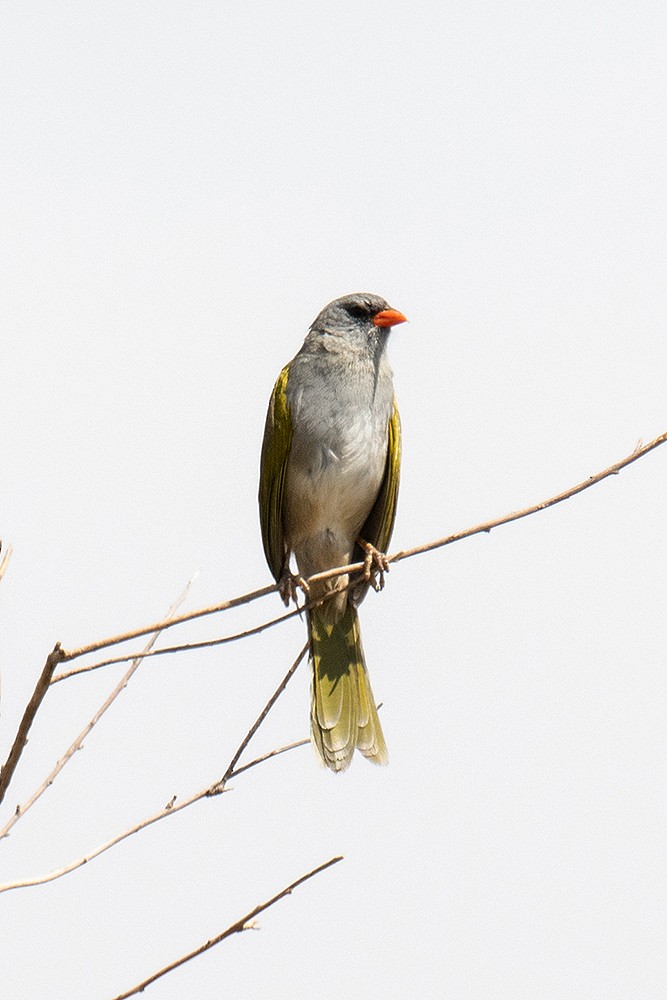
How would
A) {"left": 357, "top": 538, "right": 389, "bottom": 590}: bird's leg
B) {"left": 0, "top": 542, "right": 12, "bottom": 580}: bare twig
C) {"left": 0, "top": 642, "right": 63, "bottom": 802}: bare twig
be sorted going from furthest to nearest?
{"left": 357, "top": 538, "right": 389, "bottom": 590}: bird's leg, {"left": 0, "top": 542, "right": 12, "bottom": 580}: bare twig, {"left": 0, "top": 642, "right": 63, "bottom": 802}: bare twig

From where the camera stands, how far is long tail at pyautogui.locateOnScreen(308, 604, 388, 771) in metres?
5.64

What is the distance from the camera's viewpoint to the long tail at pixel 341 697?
5637mm

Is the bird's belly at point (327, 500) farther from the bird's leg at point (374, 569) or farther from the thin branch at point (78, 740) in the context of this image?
the thin branch at point (78, 740)

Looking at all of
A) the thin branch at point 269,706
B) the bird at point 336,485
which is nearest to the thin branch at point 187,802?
the thin branch at point 269,706

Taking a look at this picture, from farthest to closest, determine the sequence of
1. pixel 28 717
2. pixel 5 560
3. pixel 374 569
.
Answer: pixel 374 569
pixel 5 560
pixel 28 717

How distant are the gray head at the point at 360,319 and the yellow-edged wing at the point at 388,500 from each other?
14.5 inches

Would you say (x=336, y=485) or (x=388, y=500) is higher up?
(x=336, y=485)

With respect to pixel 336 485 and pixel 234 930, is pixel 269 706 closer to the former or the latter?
pixel 234 930

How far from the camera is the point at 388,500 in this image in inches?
228

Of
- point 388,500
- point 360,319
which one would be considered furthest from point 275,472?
point 360,319

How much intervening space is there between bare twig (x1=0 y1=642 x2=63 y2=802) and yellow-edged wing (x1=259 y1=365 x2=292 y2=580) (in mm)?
2973

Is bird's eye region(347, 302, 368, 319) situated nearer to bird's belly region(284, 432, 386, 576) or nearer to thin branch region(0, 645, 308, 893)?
bird's belly region(284, 432, 386, 576)

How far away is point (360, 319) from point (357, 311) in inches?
1.7

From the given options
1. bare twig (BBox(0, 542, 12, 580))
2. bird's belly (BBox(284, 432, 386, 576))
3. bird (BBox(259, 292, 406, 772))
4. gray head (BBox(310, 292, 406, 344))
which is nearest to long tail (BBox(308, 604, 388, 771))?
bird (BBox(259, 292, 406, 772))
